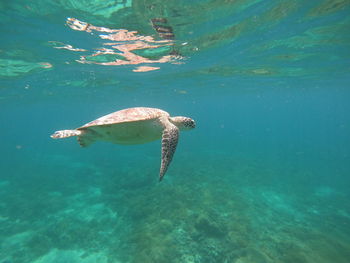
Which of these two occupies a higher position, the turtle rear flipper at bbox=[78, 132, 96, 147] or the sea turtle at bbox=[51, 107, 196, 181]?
the sea turtle at bbox=[51, 107, 196, 181]

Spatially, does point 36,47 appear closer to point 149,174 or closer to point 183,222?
point 149,174

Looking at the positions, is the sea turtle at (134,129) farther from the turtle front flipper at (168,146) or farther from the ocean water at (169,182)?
the ocean water at (169,182)

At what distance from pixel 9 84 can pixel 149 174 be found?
19.5 metres

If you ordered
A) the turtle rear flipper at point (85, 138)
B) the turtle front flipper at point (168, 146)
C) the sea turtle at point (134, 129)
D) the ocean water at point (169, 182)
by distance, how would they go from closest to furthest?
1. the turtle front flipper at point (168, 146)
2. the sea turtle at point (134, 129)
3. the turtle rear flipper at point (85, 138)
4. the ocean water at point (169, 182)

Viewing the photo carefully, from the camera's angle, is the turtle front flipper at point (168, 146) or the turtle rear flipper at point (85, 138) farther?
the turtle rear flipper at point (85, 138)

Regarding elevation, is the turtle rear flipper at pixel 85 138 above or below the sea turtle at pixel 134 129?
below

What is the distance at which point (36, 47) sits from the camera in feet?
38.1

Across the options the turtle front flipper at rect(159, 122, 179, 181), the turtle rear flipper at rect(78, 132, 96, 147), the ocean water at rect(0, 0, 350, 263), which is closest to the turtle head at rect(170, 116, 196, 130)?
the turtle front flipper at rect(159, 122, 179, 181)

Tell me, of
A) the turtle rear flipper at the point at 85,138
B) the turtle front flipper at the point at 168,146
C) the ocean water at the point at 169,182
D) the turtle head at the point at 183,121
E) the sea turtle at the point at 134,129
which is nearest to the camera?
the turtle front flipper at the point at 168,146

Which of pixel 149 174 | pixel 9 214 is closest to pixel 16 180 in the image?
pixel 9 214

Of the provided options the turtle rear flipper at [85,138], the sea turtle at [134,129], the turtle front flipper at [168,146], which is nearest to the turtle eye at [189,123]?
the sea turtle at [134,129]

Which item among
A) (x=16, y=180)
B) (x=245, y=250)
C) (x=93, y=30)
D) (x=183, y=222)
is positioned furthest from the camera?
(x=16, y=180)

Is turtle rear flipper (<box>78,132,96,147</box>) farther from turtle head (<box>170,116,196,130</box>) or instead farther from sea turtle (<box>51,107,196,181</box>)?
turtle head (<box>170,116,196,130</box>)

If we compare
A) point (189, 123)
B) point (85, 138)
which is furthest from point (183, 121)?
point (85, 138)
